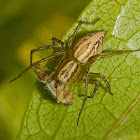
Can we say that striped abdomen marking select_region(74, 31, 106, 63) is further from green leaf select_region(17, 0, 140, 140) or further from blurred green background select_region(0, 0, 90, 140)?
blurred green background select_region(0, 0, 90, 140)

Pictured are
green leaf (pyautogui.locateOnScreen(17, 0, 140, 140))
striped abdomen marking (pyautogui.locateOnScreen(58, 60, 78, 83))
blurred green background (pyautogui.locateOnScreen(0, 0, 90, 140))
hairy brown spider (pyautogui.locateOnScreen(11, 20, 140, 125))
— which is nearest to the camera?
green leaf (pyautogui.locateOnScreen(17, 0, 140, 140))

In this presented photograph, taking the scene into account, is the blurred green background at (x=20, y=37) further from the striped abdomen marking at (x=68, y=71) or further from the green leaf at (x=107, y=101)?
the green leaf at (x=107, y=101)

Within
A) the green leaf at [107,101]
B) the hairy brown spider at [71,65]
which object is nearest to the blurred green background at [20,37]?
the hairy brown spider at [71,65]

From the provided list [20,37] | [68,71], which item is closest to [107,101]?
[68,71]

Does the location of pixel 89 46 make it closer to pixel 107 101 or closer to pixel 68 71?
pixel 68 71

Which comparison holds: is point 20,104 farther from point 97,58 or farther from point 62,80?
point 97,58

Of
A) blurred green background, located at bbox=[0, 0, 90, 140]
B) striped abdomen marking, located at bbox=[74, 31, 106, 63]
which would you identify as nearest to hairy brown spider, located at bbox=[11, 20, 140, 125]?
striped abdomen marking, located at bbox=[74, 31, 106, 63]

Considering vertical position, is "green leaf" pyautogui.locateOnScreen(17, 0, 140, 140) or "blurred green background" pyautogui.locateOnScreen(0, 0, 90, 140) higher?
"blurred green background" pyautogui.locateOnScreen(0, 0, 90, 140)

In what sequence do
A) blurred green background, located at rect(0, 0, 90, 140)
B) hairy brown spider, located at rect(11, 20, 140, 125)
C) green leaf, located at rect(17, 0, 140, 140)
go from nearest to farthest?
green leaf, located at rect(17, 0, 140, 140) → hairy brown spider, located at rect(11, 20, 140, 125) → blurred green background, located at rect(0, 0, 90, 140)

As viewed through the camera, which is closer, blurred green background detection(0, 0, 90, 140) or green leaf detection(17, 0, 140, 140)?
green leaf detection(17, 0, 140, 140)
